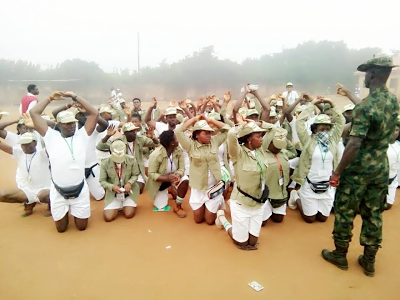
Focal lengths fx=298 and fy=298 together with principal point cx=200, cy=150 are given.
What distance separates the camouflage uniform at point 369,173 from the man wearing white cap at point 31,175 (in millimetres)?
5044

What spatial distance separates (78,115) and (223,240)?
4244mm

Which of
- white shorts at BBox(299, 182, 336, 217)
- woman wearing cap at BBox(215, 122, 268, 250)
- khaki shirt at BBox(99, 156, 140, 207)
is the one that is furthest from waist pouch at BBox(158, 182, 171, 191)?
white shorts at BBox(299, 182, 336, 217)

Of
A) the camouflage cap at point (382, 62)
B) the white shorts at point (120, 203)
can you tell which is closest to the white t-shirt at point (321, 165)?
the camouflage cap at point (382, 62)

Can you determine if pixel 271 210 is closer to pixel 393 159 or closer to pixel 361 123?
pixel 361 123

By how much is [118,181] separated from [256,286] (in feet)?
10.3

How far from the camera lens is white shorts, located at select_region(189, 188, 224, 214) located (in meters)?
5.27

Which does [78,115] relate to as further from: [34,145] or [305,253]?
[305,253]

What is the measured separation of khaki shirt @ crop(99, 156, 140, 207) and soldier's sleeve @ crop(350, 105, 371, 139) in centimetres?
382

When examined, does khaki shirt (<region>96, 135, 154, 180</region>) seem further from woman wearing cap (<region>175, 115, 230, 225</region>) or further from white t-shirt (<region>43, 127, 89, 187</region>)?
woman wearing cap (<region>175, 115, 230, 225</region>)

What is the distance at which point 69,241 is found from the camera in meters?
4.73

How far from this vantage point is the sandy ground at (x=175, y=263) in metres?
3.53

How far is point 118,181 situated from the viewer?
5562 mm

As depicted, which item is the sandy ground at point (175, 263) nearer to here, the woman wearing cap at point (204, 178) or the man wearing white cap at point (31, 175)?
the woman wearing cap at point (204, 178)

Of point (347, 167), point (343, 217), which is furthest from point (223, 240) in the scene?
point (347, 167)
